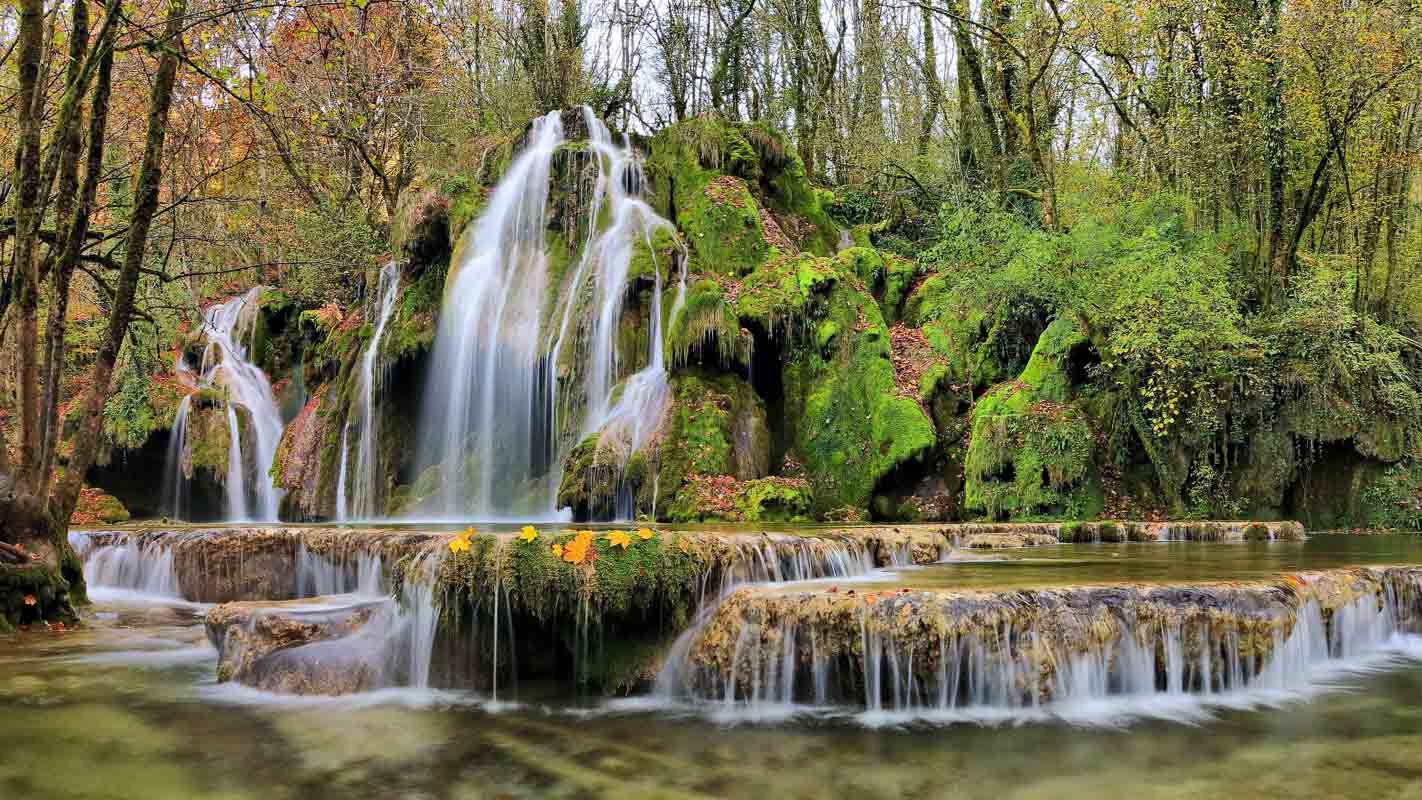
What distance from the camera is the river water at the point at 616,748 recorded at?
380 centimetres

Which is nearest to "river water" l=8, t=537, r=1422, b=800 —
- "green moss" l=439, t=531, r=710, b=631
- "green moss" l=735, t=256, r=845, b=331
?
"green moss" l=439, t=531, r=710, b=631

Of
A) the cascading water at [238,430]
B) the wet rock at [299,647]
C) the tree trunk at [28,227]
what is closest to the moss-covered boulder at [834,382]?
the wet rock at [299,647]

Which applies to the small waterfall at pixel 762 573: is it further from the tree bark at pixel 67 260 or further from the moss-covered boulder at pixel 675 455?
the tree bark at pixel 67 260

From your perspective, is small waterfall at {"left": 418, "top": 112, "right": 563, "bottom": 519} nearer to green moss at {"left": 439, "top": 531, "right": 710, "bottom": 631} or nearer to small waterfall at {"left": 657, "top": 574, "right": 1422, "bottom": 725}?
green moss at {"left": 439, "top": 531, "right": 710, "bottom": 631}

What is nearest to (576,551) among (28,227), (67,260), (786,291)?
(28,227)

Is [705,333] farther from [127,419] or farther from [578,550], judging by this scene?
[127,419]

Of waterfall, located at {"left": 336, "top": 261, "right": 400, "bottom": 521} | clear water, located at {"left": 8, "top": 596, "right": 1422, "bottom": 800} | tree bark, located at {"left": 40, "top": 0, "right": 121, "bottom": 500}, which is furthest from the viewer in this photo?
waterfall, located at {"left": 336, "top": 261, "right": 400, "bottom": 521}

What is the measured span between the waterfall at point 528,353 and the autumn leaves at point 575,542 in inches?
268

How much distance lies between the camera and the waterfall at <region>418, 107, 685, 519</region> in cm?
1388

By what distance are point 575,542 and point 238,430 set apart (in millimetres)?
15600

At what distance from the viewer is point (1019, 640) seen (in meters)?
4.93

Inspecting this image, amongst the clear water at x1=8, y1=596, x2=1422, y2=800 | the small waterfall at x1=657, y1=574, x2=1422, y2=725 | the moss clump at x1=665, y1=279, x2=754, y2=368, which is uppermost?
the moss clump at x1=665, y1=279, x2=754, y2=368

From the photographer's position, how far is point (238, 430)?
18.1 m

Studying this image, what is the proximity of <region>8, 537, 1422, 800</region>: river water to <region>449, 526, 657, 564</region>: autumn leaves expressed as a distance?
90 cm
